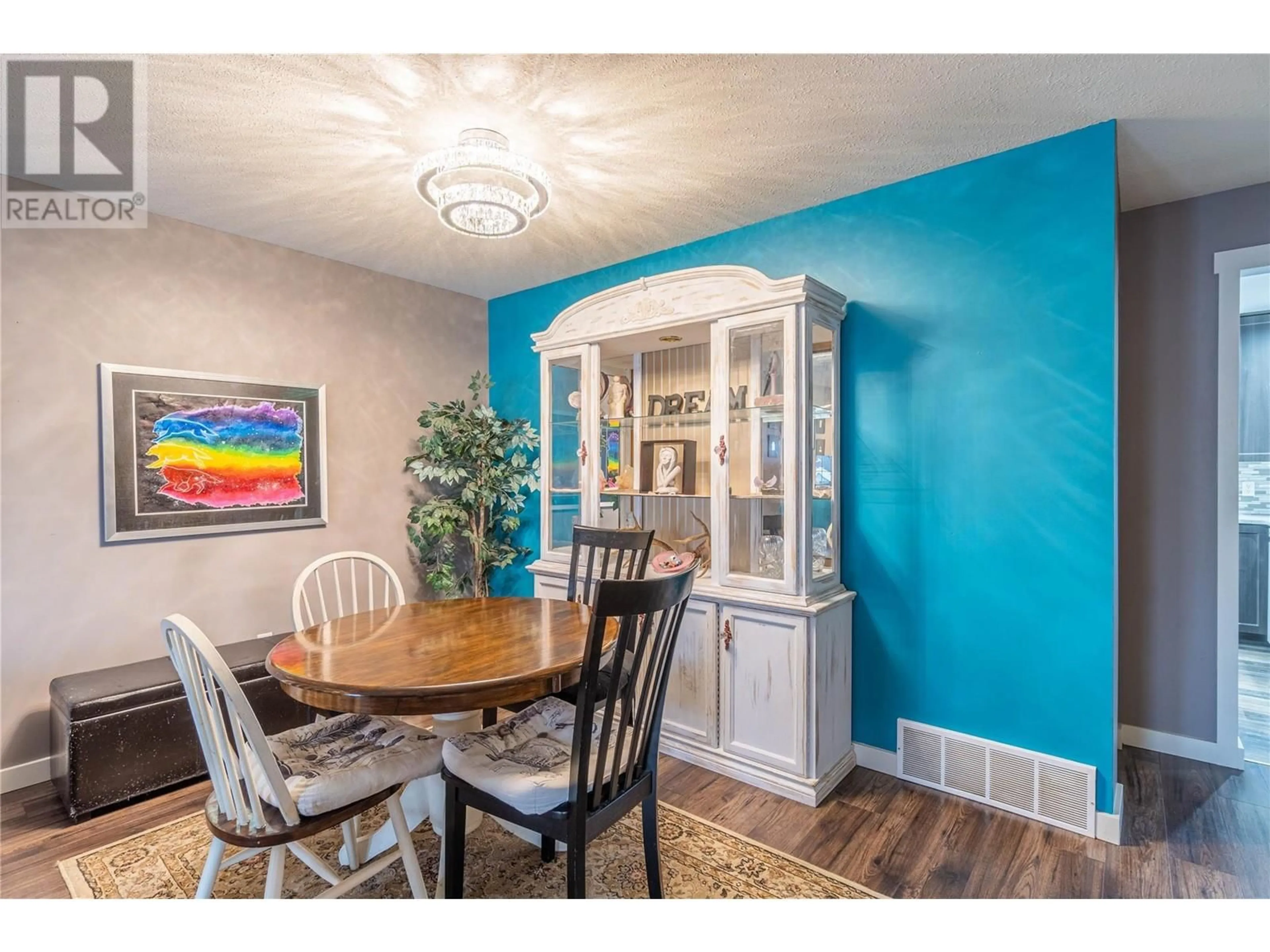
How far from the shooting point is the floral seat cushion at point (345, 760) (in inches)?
58.9

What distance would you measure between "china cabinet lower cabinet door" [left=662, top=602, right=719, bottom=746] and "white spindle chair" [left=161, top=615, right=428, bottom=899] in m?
1.50

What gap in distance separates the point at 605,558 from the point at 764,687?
861 millimetres

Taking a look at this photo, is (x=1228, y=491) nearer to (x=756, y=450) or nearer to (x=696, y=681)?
(x=756, y=450)

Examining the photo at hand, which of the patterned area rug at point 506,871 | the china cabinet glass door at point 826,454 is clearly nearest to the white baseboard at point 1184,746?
the china cabinet glass door at point 826,454

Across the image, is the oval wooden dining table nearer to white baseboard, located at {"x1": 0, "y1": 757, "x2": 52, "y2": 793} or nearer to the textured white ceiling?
white baseboard, located at {"x1": 0, "y1": 757, "x2": 52, "y2": 793}

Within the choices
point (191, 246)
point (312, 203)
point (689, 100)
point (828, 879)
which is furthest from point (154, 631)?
point (689, 100)

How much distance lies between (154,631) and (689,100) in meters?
3.32

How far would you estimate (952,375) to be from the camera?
96.0 inches

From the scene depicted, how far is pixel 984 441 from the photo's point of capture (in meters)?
2.37

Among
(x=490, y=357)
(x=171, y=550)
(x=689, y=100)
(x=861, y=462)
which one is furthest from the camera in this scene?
(x=490, y=357)

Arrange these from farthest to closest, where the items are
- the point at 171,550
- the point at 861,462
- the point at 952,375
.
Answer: the point at 171,550 → the point at 861,462 → the point at 952,375

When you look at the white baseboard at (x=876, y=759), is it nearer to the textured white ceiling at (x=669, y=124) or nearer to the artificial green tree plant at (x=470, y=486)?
the artificial green tree plant at (x=470, y=486)

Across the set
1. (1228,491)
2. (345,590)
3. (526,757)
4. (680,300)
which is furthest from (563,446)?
(1228,491)
